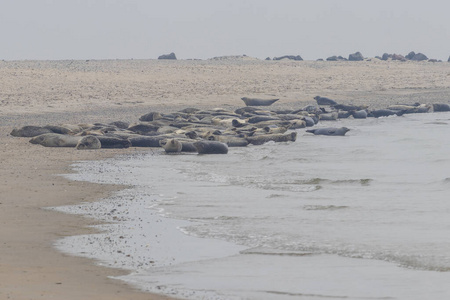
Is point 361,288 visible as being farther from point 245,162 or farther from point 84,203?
point 245,162

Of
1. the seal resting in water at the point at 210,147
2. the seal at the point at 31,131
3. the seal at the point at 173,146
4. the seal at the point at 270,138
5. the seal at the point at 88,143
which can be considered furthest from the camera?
the seal at the point at 270,138

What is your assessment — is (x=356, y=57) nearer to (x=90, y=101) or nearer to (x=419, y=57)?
(x=419, y=57)

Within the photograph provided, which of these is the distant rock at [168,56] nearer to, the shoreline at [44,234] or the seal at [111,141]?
the seal at [111,141]

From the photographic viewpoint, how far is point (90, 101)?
25984 mm

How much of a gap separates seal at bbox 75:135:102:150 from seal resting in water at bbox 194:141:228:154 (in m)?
2.11

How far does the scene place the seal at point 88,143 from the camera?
15609 millimetres

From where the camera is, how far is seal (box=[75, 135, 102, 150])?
15.6 metres

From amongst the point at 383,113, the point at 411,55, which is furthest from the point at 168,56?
the point at 383,113

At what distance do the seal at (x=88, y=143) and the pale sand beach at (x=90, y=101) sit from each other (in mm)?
274

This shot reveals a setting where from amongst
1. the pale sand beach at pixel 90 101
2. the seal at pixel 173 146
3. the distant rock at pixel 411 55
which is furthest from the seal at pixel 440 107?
the distant rock at pixel 411 55

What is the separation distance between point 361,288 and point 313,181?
6360mm

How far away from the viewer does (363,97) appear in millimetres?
33469

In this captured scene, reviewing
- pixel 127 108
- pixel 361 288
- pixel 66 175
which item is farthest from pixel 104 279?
pixel 127 108

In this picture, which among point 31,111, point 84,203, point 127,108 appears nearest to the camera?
point 84,203
